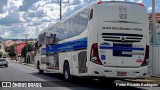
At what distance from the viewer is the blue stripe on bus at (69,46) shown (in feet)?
50.9

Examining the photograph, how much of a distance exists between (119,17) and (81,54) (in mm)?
2517

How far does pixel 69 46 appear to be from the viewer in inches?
701

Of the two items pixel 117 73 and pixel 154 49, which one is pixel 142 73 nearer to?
pixel 117 73

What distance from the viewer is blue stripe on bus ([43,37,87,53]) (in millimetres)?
15521

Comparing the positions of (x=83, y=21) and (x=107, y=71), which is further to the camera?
(x=83, y=21)

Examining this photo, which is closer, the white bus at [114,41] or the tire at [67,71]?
the white bus at [114,41]

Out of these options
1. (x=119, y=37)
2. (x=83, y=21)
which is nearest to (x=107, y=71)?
(x=119, y=37)

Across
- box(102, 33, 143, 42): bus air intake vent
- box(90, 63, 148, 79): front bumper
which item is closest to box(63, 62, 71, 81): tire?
box(90, 63, 148, 79): front bumper

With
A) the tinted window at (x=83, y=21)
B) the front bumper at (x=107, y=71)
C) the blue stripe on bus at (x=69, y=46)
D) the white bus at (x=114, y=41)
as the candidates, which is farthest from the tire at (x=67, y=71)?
the front bumper at (x=107, y=71)

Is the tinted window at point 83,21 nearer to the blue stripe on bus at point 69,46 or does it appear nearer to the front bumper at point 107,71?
the blue stripe on bus at point 69,46

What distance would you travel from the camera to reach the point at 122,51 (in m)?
14.5

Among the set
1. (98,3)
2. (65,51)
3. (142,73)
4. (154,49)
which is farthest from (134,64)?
(154,49)

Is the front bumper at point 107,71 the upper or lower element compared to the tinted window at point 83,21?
lower

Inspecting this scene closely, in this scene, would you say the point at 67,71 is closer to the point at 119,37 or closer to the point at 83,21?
the point at 83,21
